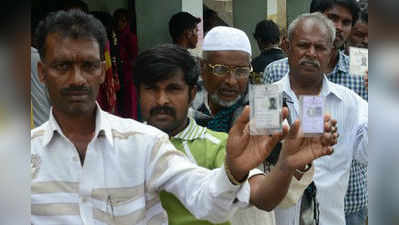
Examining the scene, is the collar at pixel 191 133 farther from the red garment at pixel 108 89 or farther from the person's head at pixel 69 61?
the person's head at pixel 69 61

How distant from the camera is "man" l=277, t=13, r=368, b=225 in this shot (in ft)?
6.77

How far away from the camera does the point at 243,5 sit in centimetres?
204

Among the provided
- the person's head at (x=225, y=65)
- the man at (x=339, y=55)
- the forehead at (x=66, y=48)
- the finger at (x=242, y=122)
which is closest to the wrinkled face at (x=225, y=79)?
the person's head at (x=225, y=65)

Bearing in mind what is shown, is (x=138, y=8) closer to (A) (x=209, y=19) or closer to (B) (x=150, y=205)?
(A) (x=209, y=19)

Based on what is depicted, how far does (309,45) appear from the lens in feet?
6.74

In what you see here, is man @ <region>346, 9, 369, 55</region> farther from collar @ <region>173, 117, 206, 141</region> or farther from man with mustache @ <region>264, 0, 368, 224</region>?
collar @ <region>173, 117, 206, 141</region>

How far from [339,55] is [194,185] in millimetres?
798

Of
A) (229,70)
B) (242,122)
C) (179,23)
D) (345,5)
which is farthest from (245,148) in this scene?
(345,5)

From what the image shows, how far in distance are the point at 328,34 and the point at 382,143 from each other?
27.3 inches

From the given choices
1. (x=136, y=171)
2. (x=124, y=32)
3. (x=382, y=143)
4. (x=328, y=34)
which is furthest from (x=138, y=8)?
(x=382, y=143)

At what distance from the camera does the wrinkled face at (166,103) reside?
1.87 meters

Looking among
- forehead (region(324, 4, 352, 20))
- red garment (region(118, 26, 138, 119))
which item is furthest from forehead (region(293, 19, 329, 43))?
red garment (region(118, 26, 138, 119))

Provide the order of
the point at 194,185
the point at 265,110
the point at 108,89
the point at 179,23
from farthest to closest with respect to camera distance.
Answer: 1. the point at 179,23
2. the point at 108,89
3. the point at 194,185
4. the point at 265,110

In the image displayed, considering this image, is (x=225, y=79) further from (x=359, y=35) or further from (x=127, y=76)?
(x=359, y=35)
